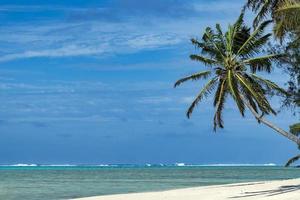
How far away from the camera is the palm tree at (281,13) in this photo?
22969mm

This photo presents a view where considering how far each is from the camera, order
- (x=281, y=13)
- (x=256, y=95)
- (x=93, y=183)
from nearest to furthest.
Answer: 1. (x=281, y=13)
2. (x=256, y=95)
3. (x=93, y=183)

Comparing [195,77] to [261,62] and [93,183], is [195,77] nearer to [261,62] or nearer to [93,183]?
[261,62]

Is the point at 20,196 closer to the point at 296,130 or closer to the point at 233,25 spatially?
the point at 233,25

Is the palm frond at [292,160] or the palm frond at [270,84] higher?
the palm frond at [270,84]

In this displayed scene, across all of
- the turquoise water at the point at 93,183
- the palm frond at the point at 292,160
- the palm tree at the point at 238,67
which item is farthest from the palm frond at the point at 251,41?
the palm frond at the point at 292,160

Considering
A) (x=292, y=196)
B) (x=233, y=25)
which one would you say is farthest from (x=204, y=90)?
(x=292, y=196)

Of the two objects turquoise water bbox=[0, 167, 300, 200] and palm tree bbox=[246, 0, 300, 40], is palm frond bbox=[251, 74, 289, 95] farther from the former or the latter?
turquoise water bbox=[0, 167, 300, 200]

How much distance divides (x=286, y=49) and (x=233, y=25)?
10.3 feet

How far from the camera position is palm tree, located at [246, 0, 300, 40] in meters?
23.0

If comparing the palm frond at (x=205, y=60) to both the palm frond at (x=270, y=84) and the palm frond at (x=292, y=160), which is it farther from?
the palm frond at (x=292, y=160)

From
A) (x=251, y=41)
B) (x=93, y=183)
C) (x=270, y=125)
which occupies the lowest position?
(x=93, y=183)

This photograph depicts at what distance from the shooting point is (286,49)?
91.5 feet

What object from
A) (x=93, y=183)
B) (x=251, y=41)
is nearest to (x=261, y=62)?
A: (x=251, y=41)

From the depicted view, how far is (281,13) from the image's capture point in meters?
23.8
